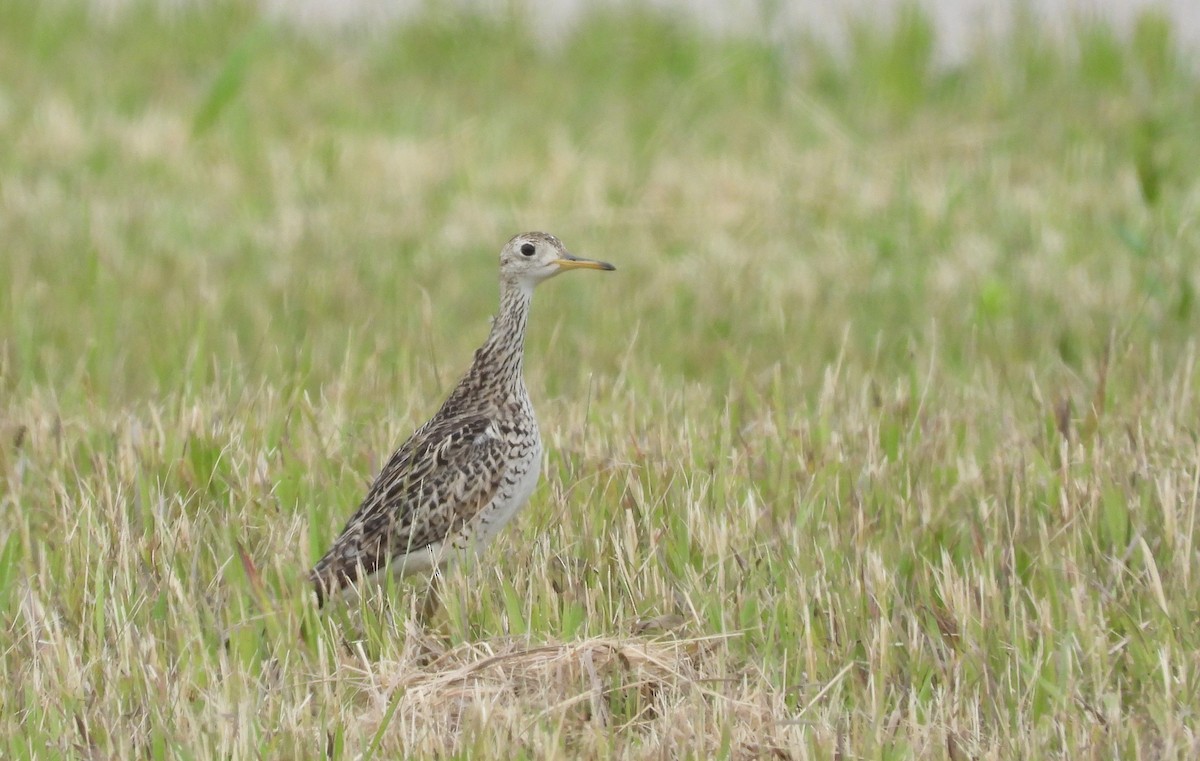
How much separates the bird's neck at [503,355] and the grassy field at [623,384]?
340mm

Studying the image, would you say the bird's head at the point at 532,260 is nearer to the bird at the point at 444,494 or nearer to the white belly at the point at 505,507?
the bird at the point at 444,494

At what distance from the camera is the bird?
481 centimetres

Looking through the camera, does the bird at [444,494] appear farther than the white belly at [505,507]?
No

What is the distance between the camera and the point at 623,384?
21.9 feet

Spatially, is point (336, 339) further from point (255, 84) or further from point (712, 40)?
point (712, 40)

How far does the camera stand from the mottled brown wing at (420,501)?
480 centimetres

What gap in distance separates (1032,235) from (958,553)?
15.0 feet

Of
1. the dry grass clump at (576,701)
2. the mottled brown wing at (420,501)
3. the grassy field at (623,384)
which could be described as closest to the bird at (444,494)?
the mottled brown wing at (420,501)

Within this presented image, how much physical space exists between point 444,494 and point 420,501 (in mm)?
61

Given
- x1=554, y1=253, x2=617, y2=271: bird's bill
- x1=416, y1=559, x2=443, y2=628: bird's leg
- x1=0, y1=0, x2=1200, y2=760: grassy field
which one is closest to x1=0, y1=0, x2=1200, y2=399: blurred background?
x1=0, y1=0, x2=1200, y2=760: grassy field

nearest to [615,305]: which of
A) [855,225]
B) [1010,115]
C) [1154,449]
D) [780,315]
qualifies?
[780,315]

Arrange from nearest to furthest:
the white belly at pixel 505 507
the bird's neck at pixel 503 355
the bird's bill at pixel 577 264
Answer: the white belly at pixel 505 507 → the bird's neck at pixel 503 355 → the bird's bill at pixel 577 264

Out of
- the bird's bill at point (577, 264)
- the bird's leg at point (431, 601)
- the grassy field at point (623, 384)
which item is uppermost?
the bird's bill at point (577, 264)

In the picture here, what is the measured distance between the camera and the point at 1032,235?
9.38 meters
